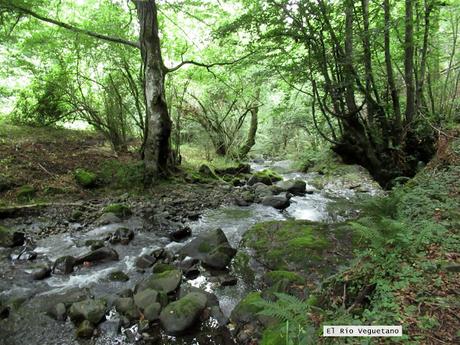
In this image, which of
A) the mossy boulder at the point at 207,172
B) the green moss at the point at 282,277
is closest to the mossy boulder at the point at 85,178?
the mossy boulder at the point at 207,172

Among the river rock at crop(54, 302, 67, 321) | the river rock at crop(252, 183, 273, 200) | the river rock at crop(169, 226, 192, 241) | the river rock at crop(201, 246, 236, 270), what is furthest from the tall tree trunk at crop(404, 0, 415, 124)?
the river rock at crop(54, 302, 67, 321)

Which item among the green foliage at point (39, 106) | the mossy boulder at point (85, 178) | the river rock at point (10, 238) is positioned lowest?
the river rock at point (10, 238)

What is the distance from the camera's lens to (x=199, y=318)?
3.38m

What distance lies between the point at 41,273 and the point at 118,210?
2.65 metres

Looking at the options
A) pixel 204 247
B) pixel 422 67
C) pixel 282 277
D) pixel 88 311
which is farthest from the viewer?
pixel 422 67

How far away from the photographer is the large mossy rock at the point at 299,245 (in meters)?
4.32

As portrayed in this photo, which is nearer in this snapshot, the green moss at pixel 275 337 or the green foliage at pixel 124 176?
the green moss at pixel 275 337

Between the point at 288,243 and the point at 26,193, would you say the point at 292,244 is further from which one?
the point at 26,193

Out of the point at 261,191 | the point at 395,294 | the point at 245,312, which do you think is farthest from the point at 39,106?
the point at 395,294

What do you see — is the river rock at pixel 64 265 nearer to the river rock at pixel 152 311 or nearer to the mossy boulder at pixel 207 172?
the river rock at pixel 152 311

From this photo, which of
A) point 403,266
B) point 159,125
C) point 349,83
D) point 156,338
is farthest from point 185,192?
point 403,266

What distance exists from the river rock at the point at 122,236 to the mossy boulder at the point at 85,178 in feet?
9.80

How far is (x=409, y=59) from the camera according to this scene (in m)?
7.37

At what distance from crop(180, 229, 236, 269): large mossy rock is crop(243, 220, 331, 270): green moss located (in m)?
0.47
